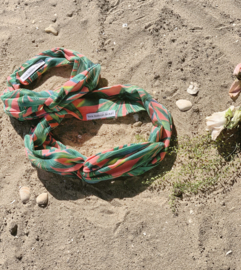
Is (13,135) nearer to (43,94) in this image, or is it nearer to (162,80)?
(43,94)

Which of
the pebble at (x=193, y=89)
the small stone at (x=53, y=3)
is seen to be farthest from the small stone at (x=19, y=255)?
the small stone at (x=53, y=3)

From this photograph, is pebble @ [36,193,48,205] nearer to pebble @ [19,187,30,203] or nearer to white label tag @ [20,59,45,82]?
pebble @ [19,187,30,203]

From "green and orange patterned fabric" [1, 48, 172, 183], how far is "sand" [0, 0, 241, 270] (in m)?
0.12

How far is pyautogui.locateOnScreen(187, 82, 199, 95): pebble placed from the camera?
2.14m

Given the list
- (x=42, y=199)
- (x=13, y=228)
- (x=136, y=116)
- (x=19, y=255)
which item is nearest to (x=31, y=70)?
(x=136, y=116)

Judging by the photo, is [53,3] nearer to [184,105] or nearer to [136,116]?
[136,116]

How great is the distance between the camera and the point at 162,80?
221 cm

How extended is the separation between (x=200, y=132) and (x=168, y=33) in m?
0.91

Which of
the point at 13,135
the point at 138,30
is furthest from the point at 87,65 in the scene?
the point at 13,135

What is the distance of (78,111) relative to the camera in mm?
2223

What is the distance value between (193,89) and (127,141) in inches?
27.2

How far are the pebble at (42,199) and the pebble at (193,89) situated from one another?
1.47 meters

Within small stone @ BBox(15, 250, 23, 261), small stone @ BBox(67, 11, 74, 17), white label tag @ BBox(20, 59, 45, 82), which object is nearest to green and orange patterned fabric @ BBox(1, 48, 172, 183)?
white label tag @ BBox(20, 59, 45, 82)

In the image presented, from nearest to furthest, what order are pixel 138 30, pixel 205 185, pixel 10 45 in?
pixel 205 185 < pixel 138 30 < pixel 10 45
